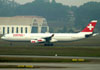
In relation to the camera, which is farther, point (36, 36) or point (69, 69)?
point (36, 36)

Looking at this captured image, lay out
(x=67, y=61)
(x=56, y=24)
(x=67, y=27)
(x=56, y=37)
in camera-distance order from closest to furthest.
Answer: (x=67, y=61) < (x=56, y=37) < (x=67, y=27) < (x=56, y=24)

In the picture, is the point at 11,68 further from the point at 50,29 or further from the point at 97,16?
the point at 50,29

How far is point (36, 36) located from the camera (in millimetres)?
84062

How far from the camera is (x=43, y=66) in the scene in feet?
125

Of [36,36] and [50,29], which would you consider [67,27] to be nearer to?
[50,29]

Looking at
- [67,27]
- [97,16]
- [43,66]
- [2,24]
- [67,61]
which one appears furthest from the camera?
[67,27]

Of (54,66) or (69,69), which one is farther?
(54,66)

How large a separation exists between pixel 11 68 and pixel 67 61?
28.8 feet

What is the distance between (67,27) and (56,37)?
90.8 metres

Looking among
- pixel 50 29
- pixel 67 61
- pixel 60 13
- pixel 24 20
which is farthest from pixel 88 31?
pixel 60 13

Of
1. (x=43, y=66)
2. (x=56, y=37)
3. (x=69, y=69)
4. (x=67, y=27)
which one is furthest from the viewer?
(x=67, y=27)

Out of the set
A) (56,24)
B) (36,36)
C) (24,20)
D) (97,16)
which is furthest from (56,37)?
(56,24)

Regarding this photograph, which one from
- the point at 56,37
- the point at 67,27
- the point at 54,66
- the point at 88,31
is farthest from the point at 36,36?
the point at 67,27

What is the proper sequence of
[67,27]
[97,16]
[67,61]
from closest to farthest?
1. [67,61]
2. [97,16]
3. [67,27]
